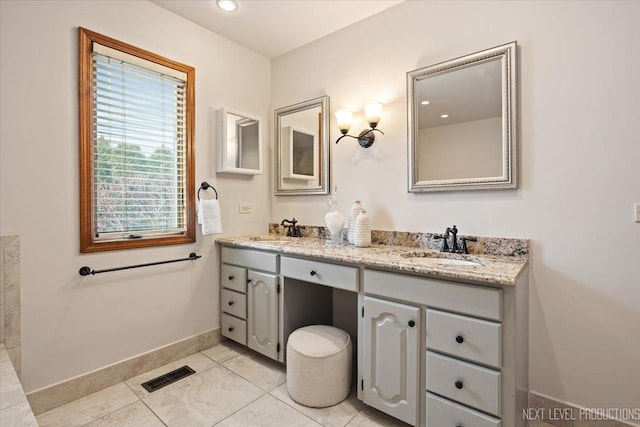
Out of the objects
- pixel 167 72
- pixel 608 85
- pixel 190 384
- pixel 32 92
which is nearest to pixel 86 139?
pixel 32 92

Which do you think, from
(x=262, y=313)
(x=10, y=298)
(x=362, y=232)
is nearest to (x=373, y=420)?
(x=262, y=313)

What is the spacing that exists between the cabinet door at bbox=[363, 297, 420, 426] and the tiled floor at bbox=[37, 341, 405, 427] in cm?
17

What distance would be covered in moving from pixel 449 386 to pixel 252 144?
2.30 meters

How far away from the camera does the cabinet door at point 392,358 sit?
1.55 meters

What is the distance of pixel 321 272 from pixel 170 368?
4.46 ft

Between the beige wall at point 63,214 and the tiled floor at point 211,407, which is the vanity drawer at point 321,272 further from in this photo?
the beige wall at point 63,214

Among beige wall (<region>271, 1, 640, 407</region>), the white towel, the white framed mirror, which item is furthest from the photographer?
the white framed mirror

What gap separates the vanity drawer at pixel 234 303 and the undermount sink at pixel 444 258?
132cm

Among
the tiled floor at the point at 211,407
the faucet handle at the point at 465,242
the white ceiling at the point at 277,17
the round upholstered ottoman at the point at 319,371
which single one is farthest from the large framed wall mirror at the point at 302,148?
the tiled floor at the point at 211,407

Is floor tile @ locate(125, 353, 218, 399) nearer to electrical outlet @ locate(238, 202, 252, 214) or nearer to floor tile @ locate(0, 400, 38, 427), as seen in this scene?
floor tile @ locate(0, 400, 38, 427)

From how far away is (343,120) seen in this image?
2439 mm

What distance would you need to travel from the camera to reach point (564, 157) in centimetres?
167

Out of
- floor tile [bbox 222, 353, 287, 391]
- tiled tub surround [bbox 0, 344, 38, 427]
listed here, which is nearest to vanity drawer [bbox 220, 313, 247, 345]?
floor tile [bbox 222, 353, 287, 391]

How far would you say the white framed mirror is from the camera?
102 inches
